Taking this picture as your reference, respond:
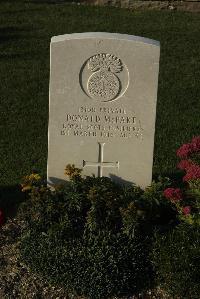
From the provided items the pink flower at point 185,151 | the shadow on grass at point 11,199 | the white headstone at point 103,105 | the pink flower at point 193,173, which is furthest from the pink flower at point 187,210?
the shadow on grass at point 11,199

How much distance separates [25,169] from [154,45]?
2315 mm

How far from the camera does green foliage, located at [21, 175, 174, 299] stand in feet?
17.5

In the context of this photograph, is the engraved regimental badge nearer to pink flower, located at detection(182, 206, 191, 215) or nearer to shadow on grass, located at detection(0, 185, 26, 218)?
pink flower, located at detection(182, 206, 191, 215)

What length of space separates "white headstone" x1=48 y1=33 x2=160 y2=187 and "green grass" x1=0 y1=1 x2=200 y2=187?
108cm

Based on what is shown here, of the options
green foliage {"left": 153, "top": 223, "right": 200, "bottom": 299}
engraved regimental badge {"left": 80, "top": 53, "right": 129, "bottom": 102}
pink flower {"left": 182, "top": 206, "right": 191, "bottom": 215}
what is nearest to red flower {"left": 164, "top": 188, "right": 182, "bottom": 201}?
pink flower {"left": 182, "top": 206, "right": 191, "bottom": 215}

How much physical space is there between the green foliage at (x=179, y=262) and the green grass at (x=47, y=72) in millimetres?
1927

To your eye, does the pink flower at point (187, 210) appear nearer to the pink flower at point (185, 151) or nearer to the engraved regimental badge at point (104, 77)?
the pink flower at point (185, 151)

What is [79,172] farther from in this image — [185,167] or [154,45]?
[154,45]

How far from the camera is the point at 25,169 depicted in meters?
7.33

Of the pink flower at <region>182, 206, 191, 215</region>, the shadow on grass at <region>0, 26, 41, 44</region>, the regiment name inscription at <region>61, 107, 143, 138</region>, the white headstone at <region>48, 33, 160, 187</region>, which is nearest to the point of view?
the pink flower at <region>182, 206, 191, 215</region>

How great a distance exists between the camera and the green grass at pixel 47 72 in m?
A: 7.86

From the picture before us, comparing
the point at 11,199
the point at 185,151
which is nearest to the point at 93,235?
the point at 185,151

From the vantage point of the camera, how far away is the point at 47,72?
1053cm

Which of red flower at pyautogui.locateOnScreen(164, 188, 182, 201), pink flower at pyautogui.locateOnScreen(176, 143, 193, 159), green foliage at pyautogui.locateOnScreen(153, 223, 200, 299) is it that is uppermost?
pink flower at pyautogui.locateOnScreen(176, 143, 193, 159)
